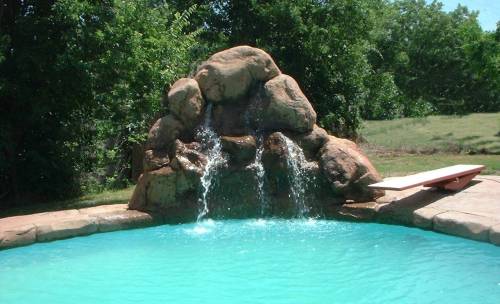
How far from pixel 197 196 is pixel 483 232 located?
4240 mm

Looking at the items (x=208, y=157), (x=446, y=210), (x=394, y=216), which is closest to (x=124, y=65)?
(x=208, y=157)

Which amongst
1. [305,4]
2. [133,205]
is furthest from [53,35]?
[305,4]

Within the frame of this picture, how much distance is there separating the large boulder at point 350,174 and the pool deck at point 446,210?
0.18 metres

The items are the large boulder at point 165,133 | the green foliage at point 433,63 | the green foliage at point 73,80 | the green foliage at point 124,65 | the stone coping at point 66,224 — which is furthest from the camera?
the green foliage at point 433,63

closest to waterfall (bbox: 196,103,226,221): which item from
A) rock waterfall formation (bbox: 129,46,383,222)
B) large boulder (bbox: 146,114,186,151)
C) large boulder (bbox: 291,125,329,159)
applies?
rock waterfall formation (bbox: 129,46,383,222)

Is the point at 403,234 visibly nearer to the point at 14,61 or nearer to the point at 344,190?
the point at 344,190

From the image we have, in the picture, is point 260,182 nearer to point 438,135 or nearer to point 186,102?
point 186,102

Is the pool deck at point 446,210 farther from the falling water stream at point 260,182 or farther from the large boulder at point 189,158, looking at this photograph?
the large boulder at point 189,158

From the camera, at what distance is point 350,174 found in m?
9.04

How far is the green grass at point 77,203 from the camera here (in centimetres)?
1062

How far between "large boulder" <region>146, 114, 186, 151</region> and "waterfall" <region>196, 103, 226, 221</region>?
36 cm

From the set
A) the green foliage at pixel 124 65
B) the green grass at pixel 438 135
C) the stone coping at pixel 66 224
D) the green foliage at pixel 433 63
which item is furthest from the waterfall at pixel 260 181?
the green foliage at pixel 433 63

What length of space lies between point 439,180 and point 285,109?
8.63ft

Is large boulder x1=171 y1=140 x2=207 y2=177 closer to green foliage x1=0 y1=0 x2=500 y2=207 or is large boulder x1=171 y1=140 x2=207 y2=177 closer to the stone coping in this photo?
the stone coping
